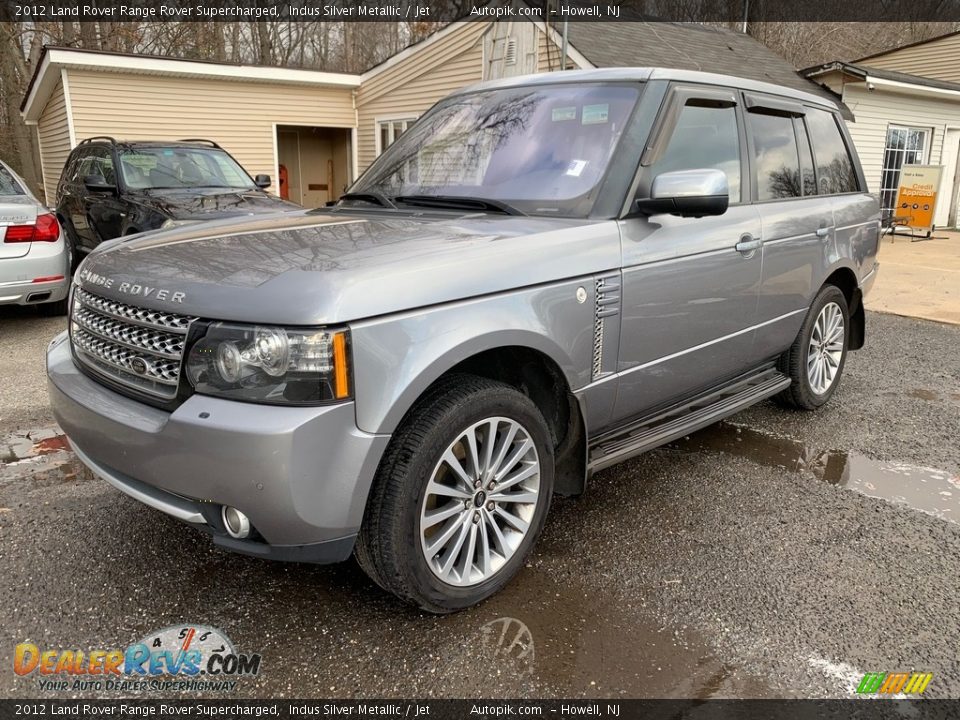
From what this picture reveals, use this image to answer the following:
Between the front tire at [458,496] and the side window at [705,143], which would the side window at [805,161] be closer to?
the side window at [705,143]

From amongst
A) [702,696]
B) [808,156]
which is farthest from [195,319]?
[808,156]

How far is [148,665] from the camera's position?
2430 mm

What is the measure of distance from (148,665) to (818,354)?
13.9 ft

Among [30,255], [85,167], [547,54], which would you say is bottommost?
[30,255]

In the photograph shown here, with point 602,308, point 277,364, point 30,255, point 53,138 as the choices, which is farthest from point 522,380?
point 53,138

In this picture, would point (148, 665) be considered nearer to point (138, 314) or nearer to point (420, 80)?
point (138, 314)

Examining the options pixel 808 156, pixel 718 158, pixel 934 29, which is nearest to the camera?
pixel 718 158

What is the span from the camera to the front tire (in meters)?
2.38

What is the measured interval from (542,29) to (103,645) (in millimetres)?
12858

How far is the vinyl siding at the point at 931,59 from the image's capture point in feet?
69.6

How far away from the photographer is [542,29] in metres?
13.2

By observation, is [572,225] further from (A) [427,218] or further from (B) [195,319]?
(B) [195,319]

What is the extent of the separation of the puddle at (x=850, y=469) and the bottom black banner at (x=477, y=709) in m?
1.65

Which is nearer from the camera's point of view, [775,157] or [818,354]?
[775,157]
